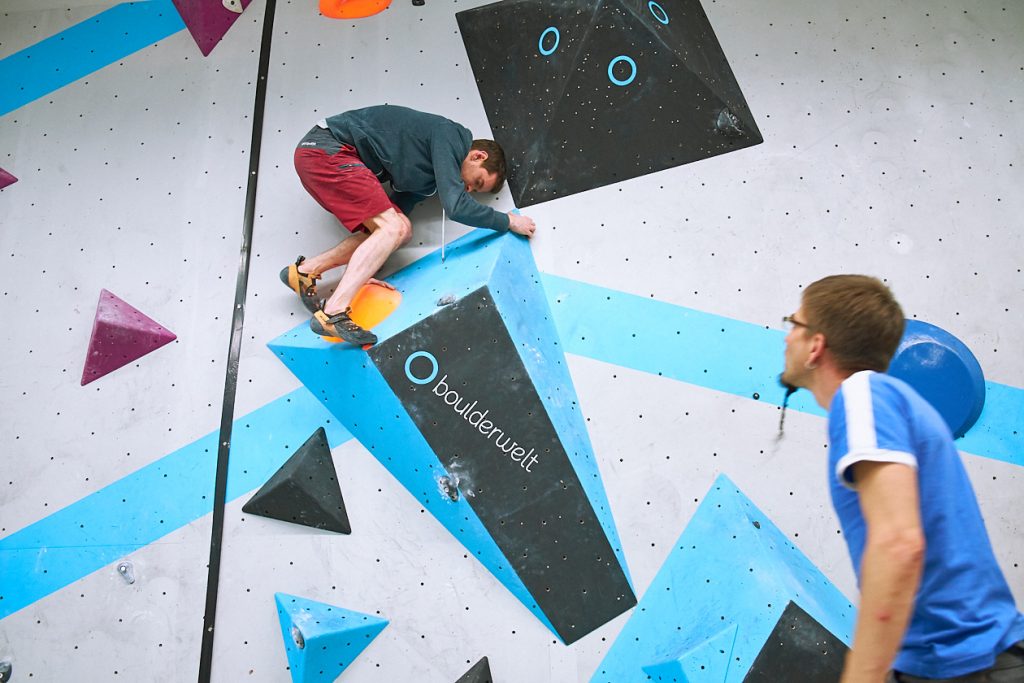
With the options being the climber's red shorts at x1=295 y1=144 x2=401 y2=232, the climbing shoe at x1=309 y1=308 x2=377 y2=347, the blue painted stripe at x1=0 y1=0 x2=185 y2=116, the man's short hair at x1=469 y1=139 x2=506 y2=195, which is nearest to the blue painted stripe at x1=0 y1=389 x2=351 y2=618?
the climbing shoe at x1=309 y1=308 x2=377 y2=347

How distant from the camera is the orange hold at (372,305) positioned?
2430mm

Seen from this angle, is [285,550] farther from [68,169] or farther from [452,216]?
[68,169]

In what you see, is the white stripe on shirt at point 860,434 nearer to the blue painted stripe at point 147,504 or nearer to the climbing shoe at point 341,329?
the climbing shoe at point 341,329

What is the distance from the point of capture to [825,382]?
128 centimetres

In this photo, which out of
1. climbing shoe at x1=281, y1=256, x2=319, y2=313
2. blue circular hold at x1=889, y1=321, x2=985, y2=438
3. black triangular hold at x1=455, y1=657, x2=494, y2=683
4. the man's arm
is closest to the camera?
the man's arm

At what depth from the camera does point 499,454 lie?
2.33 m

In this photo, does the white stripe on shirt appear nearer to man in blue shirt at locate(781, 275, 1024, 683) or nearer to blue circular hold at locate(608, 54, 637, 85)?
man in blue shirt at locate(781, 275, 1024, 683)

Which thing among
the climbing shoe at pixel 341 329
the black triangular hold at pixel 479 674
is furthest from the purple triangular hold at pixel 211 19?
the black triangular hold at pixel 479 674

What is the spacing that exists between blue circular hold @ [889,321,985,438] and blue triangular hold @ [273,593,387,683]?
1.60 m

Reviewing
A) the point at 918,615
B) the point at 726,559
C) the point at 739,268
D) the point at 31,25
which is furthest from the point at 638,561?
the point at 31,25

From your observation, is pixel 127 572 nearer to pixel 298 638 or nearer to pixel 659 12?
pixel 298 638

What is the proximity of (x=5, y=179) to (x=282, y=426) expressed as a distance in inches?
53.0

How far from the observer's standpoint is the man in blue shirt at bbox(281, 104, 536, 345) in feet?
7.95

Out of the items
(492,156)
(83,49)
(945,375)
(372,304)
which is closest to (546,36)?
(492,156)
